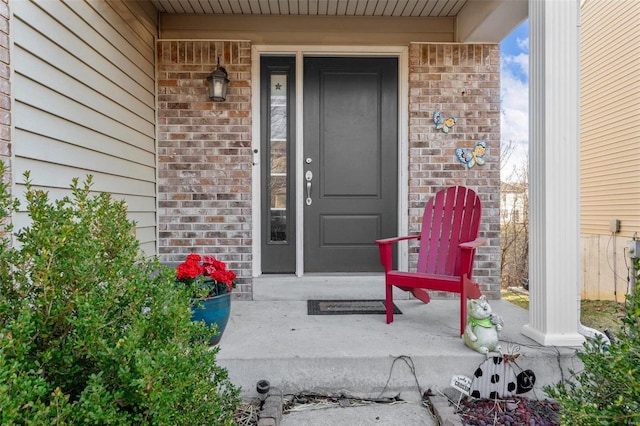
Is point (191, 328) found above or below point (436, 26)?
below

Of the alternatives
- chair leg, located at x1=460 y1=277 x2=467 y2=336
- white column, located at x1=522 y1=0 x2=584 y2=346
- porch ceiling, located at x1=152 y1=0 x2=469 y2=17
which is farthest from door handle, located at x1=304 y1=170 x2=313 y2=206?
white column, located at x1=522 y1=0 x2=584 y2=346

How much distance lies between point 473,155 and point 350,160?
111 cm

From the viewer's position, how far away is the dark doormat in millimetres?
2828

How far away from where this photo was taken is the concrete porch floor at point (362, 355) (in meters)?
1.98

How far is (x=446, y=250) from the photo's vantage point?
272 centimetres

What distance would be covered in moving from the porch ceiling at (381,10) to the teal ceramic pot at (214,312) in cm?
246

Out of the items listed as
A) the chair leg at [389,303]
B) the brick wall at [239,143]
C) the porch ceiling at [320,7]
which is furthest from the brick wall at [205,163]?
the chair leg at [389,303]

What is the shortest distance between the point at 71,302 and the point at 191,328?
0.34 meters

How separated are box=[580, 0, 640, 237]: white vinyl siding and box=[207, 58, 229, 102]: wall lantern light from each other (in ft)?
18.9

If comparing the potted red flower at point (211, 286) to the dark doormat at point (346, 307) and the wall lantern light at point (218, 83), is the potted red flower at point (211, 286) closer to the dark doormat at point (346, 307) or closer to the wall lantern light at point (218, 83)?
the dark doormat at point (346, 307)

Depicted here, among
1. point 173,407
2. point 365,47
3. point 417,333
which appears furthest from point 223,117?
point 173,407

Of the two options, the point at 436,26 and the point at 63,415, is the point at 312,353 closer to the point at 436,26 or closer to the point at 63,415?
the point at 63,415

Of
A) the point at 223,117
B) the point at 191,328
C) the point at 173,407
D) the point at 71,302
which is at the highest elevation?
the point at 223,117

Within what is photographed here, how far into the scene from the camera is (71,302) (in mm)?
1040
